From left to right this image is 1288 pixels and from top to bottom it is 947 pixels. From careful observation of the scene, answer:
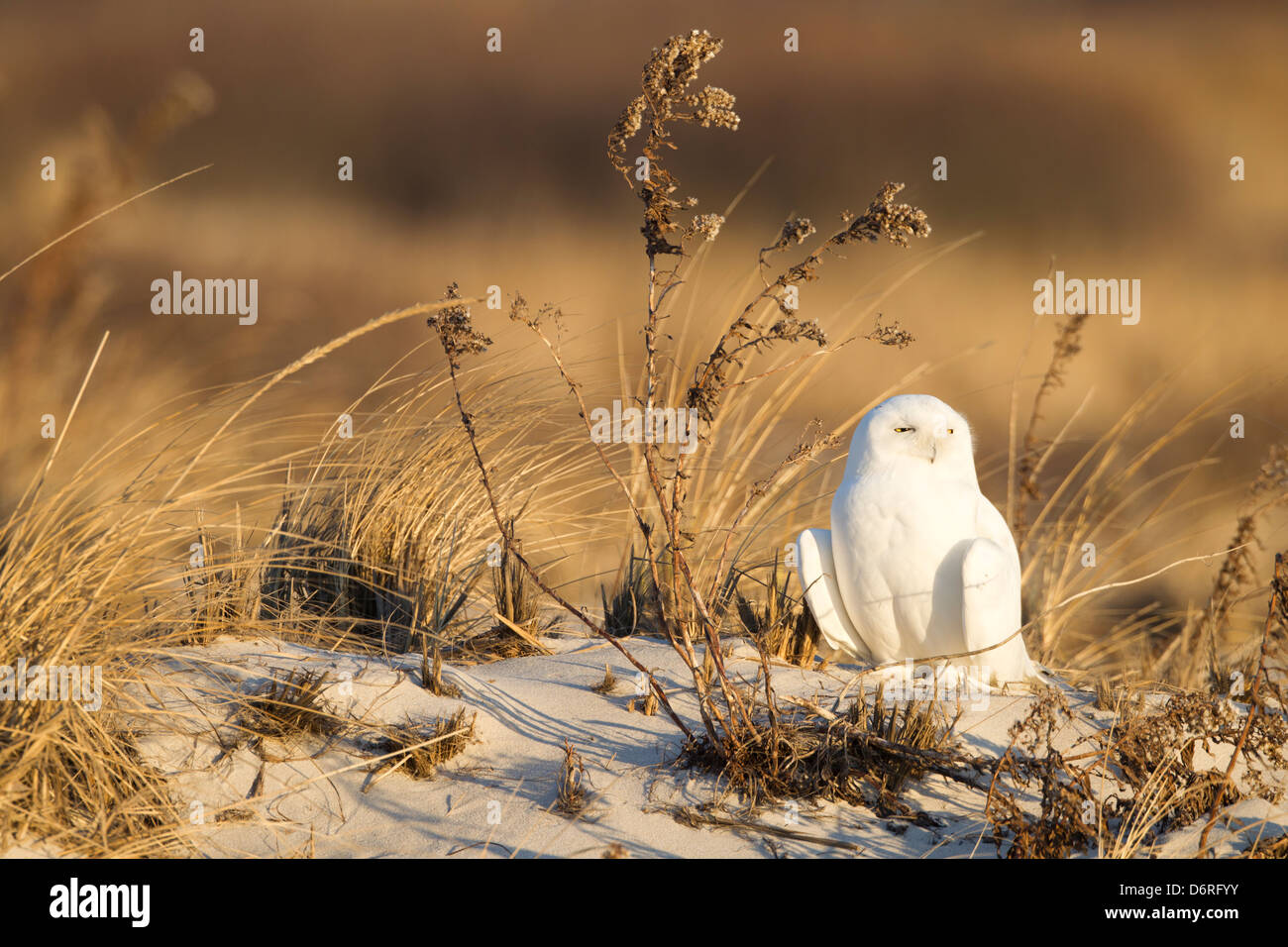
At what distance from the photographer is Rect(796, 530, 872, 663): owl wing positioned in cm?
345

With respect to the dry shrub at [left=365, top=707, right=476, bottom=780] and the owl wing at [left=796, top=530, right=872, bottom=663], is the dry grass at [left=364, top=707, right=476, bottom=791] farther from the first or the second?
the owl wing at [left=796, top=530, right=872, bottom=663]

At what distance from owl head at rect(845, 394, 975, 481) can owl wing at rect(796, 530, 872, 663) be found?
10.6 inches

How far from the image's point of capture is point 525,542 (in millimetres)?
4230

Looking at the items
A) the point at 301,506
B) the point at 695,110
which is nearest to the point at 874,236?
the point at 695,110

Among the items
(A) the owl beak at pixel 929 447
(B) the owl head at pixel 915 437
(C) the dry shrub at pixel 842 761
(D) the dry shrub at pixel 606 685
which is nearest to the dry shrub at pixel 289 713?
(D) the dry shrub at pixel 606 685

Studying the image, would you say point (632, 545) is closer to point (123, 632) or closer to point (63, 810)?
point (123, 632)

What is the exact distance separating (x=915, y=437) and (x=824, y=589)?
0.57m

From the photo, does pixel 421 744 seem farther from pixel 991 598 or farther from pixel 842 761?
pixel 991 598

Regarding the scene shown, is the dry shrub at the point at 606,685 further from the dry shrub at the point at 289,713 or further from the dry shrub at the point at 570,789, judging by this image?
the dry shrub at the point at 289,713

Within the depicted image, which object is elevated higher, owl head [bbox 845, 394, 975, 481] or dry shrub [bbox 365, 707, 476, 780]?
owl head [bbox 845, 394, 975, 481]

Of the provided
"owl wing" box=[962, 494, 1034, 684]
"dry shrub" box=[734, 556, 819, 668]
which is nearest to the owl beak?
"owl wing" box=[962, 494, 1034, 684]

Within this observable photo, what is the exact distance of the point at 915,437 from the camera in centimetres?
332

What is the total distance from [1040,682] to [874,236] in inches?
68.2

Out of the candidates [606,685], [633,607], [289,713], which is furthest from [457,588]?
[289,713]
